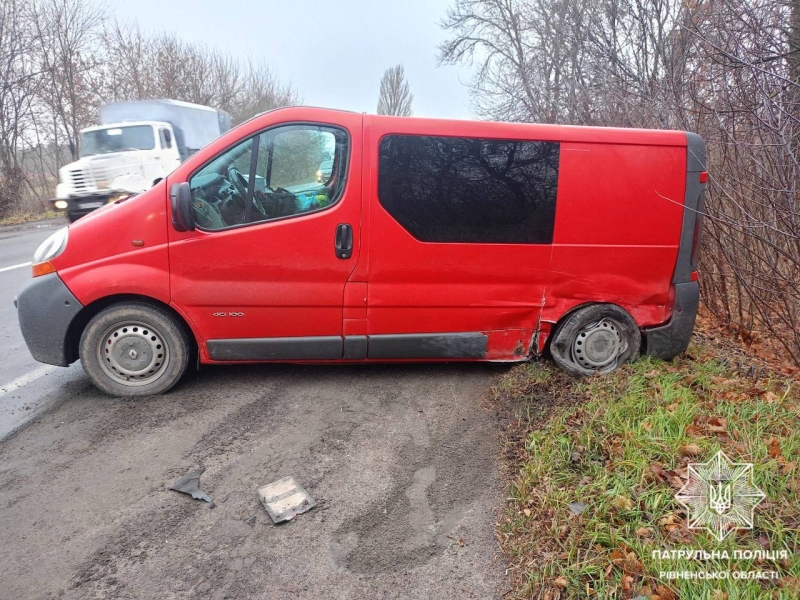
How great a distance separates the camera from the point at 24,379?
4379 millimetres

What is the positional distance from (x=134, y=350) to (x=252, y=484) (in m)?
1.62

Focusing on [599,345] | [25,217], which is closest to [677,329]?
[599,345]

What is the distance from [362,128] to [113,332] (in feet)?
7.76

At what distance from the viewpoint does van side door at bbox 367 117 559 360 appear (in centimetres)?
385

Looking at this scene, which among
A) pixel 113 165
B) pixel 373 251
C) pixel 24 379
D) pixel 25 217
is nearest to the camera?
pixel 373 251

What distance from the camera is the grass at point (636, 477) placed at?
2.17 m

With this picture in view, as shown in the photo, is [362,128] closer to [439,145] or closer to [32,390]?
[439,145]

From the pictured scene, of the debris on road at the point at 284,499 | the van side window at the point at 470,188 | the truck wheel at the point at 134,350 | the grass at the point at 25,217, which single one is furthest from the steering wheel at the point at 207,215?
the grass at the point at 25,217

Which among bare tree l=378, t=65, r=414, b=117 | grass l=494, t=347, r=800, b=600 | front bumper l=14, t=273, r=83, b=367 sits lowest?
grass l=494, t=347, r=800, b=600

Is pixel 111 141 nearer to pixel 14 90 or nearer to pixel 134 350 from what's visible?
pixel 14 90

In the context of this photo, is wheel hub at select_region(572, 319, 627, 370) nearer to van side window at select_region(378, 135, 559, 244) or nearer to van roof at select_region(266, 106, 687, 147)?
van side window at select_region(378, 135, 559, 244)

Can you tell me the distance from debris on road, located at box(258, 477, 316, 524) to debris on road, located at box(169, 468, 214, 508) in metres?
0.30

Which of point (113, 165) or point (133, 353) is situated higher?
point (113, 165)

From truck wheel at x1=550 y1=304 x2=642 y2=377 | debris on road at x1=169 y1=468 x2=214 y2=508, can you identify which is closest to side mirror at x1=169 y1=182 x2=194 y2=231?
debris on road at x1=169 y1=468 x2=214 y2=508
